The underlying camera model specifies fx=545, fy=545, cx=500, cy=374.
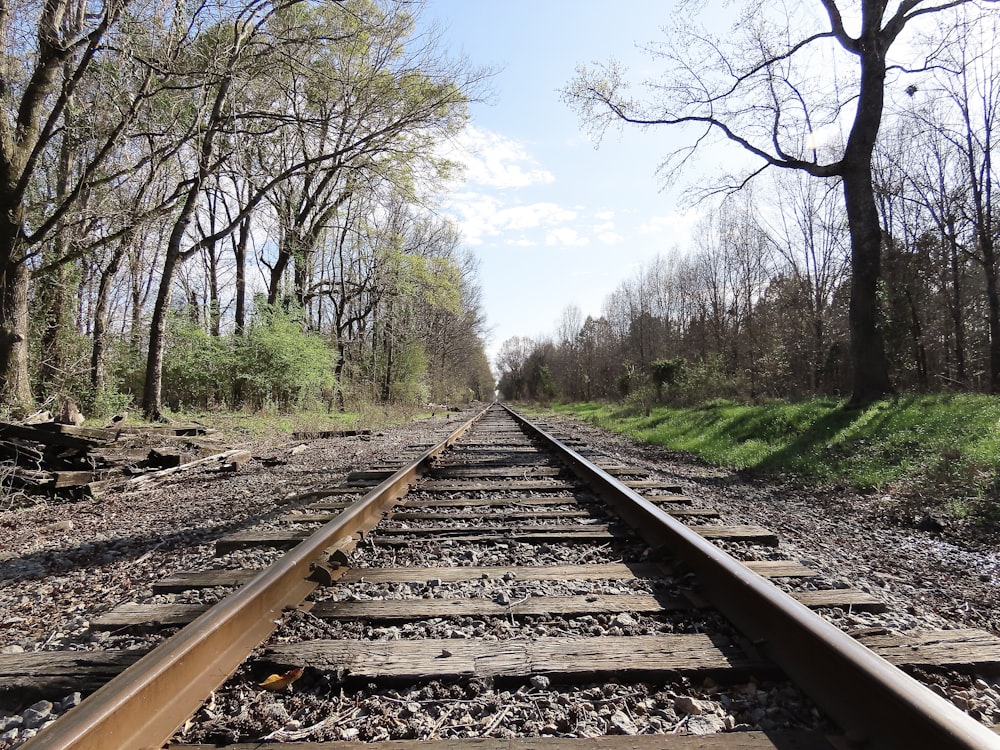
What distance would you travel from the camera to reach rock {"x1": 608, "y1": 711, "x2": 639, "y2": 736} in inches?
58.3

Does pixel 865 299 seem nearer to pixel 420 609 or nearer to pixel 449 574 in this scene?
pixel 449 574

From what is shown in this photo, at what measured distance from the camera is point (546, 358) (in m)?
74.4

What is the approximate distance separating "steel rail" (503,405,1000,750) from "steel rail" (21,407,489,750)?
180 centimetres

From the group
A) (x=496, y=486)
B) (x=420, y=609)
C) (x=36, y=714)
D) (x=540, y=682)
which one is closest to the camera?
(x=36, y=714)

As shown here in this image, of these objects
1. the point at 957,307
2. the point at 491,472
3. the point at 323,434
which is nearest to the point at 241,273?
the point at 323,434

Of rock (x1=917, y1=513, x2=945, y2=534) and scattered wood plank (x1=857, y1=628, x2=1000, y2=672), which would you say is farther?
rock (x1=917, y1=513, x2=945, y2=534)

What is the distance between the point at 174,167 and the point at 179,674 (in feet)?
44.6

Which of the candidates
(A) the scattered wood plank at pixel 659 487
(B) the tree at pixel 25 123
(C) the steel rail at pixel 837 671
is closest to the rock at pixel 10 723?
(C) the steel rail at pixel 837 671

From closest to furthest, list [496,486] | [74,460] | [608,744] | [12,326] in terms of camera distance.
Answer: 1. [608,744]
2. [496,486]
3. [74,460]
4. [12,326]

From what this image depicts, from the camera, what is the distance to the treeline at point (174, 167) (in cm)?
803

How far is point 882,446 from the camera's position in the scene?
700 centimetres

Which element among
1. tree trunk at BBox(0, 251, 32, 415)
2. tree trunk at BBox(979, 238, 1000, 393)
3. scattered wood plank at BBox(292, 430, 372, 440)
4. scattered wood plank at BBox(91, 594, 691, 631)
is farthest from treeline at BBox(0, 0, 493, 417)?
tree trunk at BBox(979, 238, 1000, 393)

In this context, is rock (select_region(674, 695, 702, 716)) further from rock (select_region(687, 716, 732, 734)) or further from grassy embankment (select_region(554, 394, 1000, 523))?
grassy embankment (select_region(554, 394, 1000, 523))

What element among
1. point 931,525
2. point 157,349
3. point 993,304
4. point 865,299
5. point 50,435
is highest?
point 993,304
